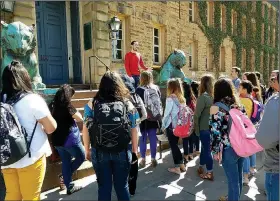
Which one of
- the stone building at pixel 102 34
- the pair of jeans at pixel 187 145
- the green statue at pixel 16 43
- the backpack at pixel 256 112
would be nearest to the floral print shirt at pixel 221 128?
the backpack at pixel 256 112

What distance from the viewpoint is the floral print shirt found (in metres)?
3.01

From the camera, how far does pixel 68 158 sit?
11.9ft

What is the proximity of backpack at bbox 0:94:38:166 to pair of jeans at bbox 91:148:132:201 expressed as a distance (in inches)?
28.2

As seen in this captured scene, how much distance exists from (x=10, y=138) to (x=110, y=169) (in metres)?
1.01

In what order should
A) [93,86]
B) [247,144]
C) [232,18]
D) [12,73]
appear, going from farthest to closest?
[232,18] → [93,86] → [247,144] → [12,73]

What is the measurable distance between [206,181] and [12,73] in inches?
136

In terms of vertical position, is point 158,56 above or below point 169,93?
above

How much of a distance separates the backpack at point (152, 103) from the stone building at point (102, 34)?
4.74 meters

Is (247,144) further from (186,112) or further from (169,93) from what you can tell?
(169,93)

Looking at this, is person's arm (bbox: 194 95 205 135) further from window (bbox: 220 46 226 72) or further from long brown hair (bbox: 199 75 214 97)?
window (bbox: 220 46 226 72)

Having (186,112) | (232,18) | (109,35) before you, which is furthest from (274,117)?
(232,18)

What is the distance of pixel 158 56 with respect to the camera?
43.7ft

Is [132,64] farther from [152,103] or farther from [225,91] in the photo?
[225,91]

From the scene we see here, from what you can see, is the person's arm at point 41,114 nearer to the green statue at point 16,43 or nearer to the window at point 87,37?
the green statue at point 16,43
